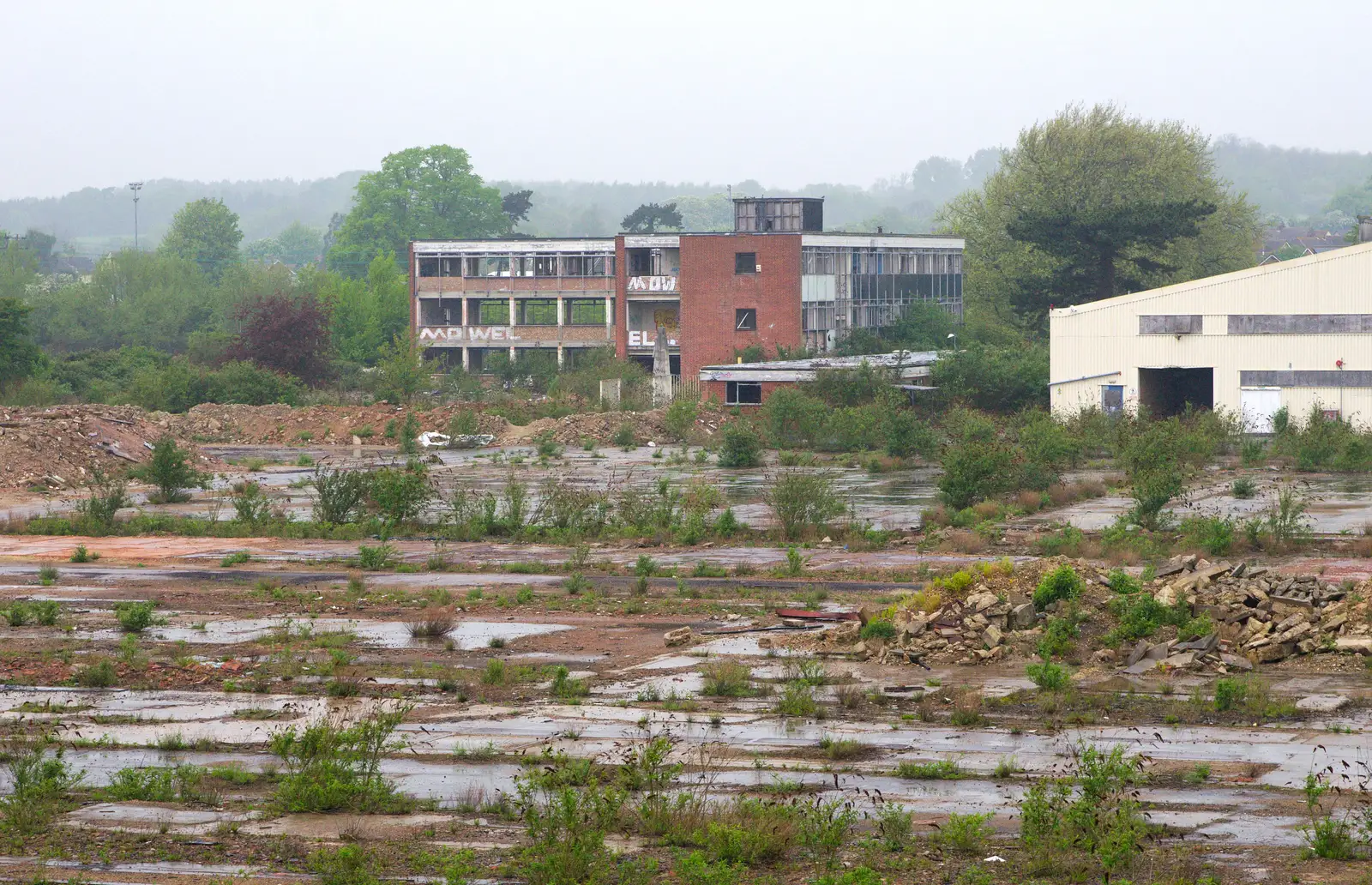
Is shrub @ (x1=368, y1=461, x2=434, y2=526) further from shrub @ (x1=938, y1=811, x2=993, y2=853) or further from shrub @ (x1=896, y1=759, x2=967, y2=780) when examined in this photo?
shrub @ (x1=938, y1=811, x2=993, y2=853)

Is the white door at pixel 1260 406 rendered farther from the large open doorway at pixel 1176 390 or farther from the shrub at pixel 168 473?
the shrub at pixel 168 473

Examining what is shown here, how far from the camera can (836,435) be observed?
174ft

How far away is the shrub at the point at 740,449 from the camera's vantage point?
47375 millimetres

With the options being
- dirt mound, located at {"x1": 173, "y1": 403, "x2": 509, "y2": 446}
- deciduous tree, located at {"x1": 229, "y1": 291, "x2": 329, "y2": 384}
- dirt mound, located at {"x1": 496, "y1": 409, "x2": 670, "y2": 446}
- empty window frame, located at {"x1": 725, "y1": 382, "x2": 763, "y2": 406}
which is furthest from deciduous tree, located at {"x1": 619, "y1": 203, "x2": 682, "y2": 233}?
dirt mound, located at {"x1": 496, "y1": 409, "x2": 670, "y2": 446}

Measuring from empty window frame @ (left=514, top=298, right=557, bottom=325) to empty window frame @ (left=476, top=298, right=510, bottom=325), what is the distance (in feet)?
2.29

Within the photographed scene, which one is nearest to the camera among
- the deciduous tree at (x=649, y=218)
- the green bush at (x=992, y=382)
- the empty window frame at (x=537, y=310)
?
the green bush at (x=992, y=382)

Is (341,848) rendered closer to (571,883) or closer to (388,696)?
(571,883)

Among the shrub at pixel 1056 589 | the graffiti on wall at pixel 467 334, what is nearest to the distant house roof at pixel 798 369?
the graffiti on wall at pixel 467 334

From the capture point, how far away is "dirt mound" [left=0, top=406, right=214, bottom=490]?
4379cm

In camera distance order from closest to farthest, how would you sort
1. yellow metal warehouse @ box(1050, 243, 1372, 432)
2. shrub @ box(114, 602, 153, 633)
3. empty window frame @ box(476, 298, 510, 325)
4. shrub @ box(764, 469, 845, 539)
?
1. shrub @ box(114, 602, 153, 633)
2. shrub @ box(764, 469, 845, 539)
3. yellow metal warehouse @ box(1050, 243, 1372, 432)
4. empty window frame @ box(476, 298, 510, 325)

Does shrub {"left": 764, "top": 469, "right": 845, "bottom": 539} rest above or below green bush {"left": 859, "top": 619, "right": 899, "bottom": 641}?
above

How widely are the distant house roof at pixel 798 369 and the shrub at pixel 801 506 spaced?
94.8ft

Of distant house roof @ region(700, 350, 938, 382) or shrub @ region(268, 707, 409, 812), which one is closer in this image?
shrub @ region(268, 707, 409, 812)

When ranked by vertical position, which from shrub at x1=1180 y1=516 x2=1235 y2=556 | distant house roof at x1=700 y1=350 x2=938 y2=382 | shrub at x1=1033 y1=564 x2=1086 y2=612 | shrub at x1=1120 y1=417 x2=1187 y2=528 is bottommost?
shrub at x1=1180 y1=516 x2=1235 y2=556
